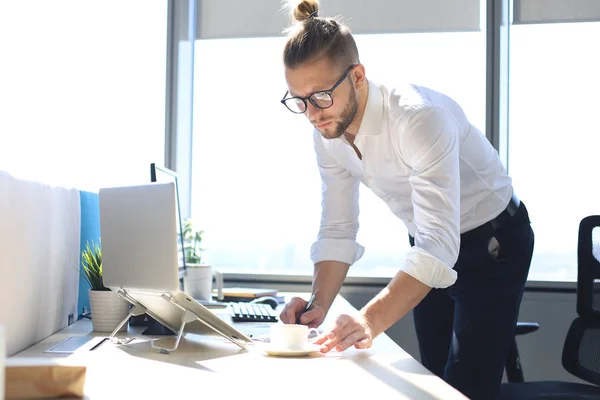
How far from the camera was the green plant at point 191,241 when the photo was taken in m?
3.12

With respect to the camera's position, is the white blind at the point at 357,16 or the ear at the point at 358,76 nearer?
the ear at the point at 358,76

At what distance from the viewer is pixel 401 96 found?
68.7 inches

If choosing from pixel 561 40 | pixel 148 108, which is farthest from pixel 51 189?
pixel 561 40

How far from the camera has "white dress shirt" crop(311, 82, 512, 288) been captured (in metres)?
1.57

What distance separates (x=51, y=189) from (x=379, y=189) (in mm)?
892

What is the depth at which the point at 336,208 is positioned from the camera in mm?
2074

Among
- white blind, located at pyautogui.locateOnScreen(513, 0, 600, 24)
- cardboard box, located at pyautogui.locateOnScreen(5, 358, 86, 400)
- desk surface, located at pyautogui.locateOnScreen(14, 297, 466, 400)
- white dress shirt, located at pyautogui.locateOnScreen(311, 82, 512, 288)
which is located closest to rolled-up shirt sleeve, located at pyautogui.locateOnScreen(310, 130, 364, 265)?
white dress shirt, located at pyautogui.locateOnScreen(311, 82, 512, 288)

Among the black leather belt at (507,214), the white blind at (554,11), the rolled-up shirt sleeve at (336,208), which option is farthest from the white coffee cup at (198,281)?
the white blind at (554,11)

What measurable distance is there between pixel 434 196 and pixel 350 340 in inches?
16.4

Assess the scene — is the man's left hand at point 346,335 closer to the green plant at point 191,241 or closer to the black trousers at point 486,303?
the black trousers at point 486,303

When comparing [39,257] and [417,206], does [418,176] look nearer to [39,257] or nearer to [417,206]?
[417,206]

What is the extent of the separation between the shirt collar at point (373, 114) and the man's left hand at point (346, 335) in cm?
57

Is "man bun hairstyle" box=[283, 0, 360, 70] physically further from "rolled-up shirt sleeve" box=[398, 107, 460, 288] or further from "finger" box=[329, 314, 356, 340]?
"finger" box=[329, 314, 356, 340]

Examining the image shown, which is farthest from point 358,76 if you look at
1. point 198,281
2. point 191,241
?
point 191,241
